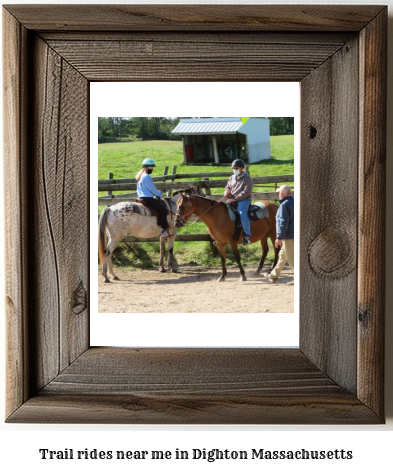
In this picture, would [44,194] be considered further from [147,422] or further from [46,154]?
[147,422]

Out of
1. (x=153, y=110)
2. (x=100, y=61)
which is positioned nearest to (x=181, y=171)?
(x=153, y=110)

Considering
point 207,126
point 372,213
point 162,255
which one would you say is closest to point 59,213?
point 162,255

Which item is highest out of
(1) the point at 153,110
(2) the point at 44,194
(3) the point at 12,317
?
(1) the point at 153,110

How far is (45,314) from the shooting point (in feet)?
3.76

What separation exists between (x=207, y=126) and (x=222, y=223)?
0.17 meters

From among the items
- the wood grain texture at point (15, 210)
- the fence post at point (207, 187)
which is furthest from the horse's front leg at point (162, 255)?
the wood grain texture at point (15, 210)

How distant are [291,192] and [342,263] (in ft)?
0.48

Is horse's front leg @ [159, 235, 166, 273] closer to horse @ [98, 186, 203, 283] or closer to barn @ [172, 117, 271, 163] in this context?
horse @ [98, 186, 203, 283]

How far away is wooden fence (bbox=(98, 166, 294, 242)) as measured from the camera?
115cm

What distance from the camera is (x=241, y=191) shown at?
1.16 m

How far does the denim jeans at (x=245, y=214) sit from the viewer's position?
116cm

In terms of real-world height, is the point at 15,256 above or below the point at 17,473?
above

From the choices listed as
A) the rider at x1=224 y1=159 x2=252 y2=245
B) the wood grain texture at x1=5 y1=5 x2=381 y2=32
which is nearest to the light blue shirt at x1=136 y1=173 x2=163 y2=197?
the rider at x1=224 y1=159 x2=252 y2=245

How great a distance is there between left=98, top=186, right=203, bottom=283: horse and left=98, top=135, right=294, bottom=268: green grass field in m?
0.01
